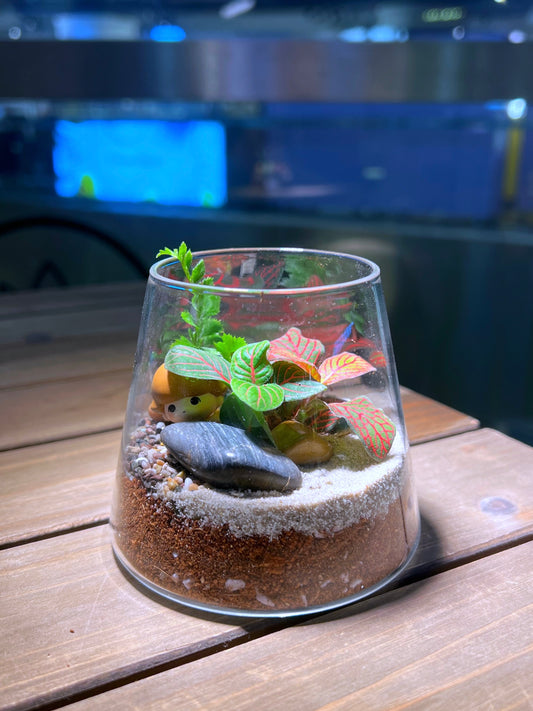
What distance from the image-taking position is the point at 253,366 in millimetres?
420

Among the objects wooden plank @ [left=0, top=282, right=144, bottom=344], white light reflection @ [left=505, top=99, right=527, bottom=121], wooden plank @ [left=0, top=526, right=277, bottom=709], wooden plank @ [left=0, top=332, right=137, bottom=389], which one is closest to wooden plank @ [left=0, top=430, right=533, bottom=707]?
wooden plank @ [left=0, top=526, right=277, bottom=709]

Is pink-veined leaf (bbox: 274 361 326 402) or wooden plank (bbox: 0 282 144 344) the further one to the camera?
wooden plank (bbox: 0 282 144 344)

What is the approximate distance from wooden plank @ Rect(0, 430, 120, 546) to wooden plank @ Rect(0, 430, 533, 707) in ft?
0.03

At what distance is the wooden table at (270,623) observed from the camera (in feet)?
1.20

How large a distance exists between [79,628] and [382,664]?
0.61 ft

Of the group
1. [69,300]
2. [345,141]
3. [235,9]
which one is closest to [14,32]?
[235,9]

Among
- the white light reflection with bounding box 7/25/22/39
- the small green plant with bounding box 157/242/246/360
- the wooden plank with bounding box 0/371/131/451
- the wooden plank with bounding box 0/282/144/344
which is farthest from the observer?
the white light reflection with bounding box 7/25/22/39

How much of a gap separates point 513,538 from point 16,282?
2128 mm

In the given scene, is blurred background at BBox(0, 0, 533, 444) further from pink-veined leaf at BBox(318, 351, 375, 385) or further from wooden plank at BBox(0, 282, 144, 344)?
pink-veined leaf at BBox(318, 351, 375, 385)

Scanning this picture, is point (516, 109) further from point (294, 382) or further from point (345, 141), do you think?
point (294, 382)

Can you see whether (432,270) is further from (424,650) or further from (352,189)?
(424,650)

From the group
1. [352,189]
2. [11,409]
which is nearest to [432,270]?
[352,189]

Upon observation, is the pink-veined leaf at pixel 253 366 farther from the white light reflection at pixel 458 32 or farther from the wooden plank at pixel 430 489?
the white light reflection at pixel 458 32

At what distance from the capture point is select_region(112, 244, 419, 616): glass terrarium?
409 millimetres
